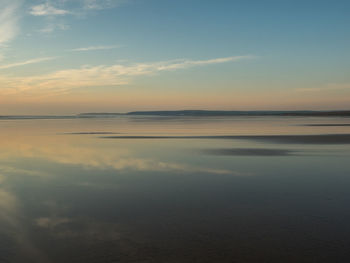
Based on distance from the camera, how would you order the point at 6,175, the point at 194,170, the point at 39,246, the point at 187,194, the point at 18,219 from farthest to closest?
the point at 194,170 < the point at 6,175 < the point at 187,194 < the point at 18,219 < the point at 39,246

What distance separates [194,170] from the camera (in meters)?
12.9

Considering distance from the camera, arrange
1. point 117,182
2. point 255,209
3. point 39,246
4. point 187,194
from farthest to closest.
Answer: point 117,182
point 187,194
point 255,209
point 39,246

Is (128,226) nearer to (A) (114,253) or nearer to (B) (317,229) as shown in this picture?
(A) (114,253)

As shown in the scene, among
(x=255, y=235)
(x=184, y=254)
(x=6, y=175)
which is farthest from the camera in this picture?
(x=6, y=175)

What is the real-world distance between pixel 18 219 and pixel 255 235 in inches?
201

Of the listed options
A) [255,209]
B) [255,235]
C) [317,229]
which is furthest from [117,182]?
[317,229]

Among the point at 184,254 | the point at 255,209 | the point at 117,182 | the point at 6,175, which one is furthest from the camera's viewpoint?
the point at 6,175

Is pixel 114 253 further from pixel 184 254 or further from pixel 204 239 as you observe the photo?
pixel 204 239

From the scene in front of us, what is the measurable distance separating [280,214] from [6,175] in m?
9.90

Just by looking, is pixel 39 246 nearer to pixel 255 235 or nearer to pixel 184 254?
pixel 184 254

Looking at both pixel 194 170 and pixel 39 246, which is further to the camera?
pixel 194 170

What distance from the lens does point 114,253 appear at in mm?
5324

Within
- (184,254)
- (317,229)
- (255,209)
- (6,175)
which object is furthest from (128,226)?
(6,175)

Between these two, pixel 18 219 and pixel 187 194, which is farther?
pixel 187 194
